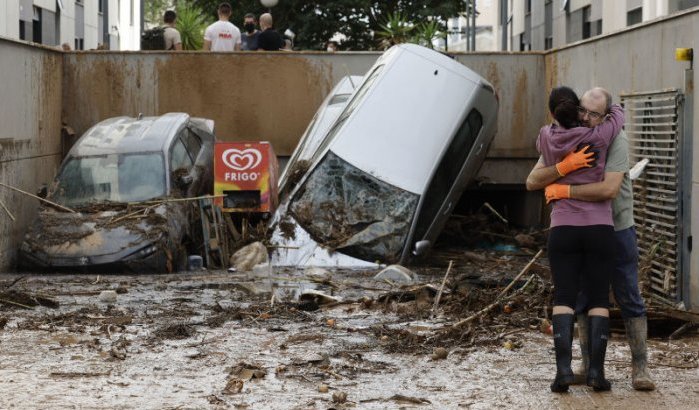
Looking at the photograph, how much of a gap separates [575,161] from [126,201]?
8.29 metres

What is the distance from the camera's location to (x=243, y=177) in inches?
613

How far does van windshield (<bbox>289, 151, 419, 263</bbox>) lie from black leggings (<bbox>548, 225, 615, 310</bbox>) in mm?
6766

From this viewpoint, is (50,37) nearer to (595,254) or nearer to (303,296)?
(303,296)

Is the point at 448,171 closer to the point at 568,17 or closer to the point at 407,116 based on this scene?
the point at 407,116

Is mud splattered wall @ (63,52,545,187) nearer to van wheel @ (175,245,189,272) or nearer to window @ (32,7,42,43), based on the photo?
van wheel @ (175,245,189,272)

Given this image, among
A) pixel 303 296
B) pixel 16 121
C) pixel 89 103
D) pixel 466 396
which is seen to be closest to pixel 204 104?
pixel 89 103

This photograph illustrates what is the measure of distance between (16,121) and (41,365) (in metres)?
8.08

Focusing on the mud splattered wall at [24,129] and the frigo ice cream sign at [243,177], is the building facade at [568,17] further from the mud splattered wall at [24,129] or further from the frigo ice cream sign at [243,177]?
the mud splattered wall at [24,129]

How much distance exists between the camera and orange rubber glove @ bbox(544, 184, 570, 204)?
7.10m

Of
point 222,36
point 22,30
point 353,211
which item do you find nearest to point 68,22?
point 22,30

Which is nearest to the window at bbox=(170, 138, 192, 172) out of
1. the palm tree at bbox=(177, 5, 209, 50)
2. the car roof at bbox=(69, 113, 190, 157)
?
the car roof at bbox=(69, 113, 190, 157)

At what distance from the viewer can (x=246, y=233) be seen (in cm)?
1511

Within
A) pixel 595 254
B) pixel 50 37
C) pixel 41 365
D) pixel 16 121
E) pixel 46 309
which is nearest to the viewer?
pixel 595 254

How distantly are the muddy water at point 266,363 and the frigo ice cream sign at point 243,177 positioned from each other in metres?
4.46
